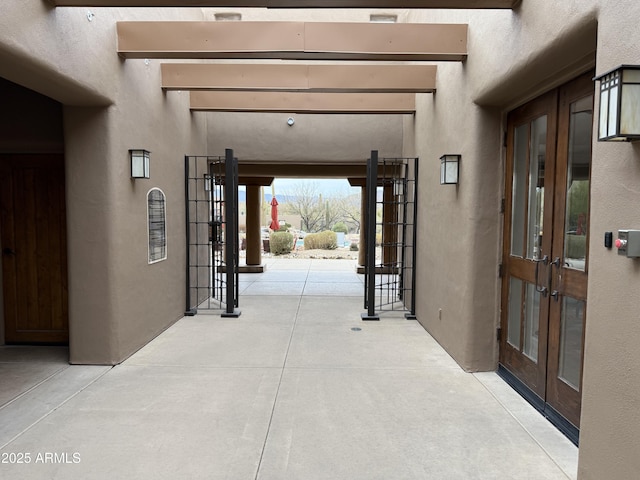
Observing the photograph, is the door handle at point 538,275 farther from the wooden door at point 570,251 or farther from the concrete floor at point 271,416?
the concrete floor at point 271,416

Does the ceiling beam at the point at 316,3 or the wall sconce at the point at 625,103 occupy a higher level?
the ceiling beam at the point at 316,3

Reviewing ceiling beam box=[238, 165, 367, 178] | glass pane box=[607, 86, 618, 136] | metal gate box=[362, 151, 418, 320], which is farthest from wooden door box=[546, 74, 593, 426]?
ceiling beam box=[238, 165, 367, 178]

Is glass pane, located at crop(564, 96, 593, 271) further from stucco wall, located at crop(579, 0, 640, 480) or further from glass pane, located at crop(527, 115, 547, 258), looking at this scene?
stucco wall, located at crop(579, 0, 640, 480)

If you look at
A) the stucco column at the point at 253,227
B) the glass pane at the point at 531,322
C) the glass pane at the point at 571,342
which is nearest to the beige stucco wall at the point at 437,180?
the glass pane at the point at 531,322

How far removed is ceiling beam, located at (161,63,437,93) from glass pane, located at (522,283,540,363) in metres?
2.93

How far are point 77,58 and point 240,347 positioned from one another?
321 centimetres

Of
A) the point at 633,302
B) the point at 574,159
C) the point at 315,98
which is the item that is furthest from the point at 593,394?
the point at 315,98

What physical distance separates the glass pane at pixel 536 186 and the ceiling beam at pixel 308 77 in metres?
2.12

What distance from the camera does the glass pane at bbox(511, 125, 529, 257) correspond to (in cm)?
371

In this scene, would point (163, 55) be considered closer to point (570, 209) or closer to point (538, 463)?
point (570, 209)

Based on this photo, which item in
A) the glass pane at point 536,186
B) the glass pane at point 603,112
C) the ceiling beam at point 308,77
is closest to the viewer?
the glass pane at point 603,112

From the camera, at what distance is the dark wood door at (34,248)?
4785 millimetres

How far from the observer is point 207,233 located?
7.81m

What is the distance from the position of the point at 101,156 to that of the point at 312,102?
3.13 meters
